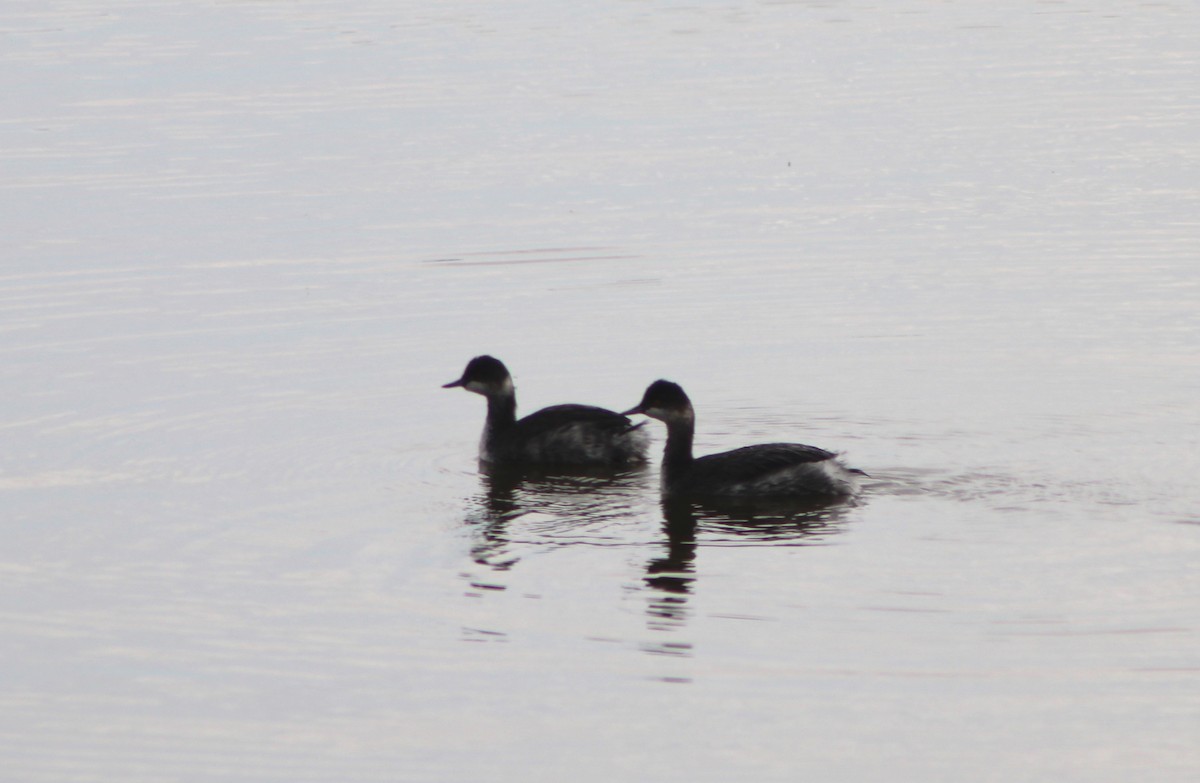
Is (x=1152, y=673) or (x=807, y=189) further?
(x=807, y=189)

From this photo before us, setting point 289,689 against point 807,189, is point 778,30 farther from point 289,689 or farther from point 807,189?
point 289,689

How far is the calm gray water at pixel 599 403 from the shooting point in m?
8.50

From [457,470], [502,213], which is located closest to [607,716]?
[457,470]

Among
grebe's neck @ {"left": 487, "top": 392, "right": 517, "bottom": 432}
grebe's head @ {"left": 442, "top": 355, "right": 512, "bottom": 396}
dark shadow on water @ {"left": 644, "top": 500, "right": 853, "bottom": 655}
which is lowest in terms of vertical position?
dark shadow on water @ {"left": 644, "top": 500, "right": 853, "bottom": 655}

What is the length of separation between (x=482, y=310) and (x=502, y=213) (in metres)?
3.17

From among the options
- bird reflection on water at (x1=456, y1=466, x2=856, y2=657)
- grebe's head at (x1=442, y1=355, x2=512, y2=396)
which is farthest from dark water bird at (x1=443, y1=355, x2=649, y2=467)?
bird reflection on water at (x1=456, y1=466, x2=856, y2=657)

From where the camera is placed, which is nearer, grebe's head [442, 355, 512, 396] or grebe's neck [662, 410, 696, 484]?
grebe's neck [662, 410, 696, 484]

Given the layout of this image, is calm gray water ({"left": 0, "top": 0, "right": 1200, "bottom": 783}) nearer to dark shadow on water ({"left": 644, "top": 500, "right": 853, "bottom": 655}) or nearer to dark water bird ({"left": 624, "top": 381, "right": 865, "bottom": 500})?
dark shadow on water ({"left": 644, "top": 500, "right": 853, "bottom": 655})

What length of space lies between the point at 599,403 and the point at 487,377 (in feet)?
3.09

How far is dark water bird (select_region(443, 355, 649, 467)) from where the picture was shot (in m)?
12.9

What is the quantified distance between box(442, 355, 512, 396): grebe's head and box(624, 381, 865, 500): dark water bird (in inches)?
54.2

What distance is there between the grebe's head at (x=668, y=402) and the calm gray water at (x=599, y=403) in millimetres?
580

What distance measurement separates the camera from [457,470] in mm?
12875

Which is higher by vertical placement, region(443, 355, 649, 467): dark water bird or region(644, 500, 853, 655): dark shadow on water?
region(443, 355, 649, 467): dark water bird
